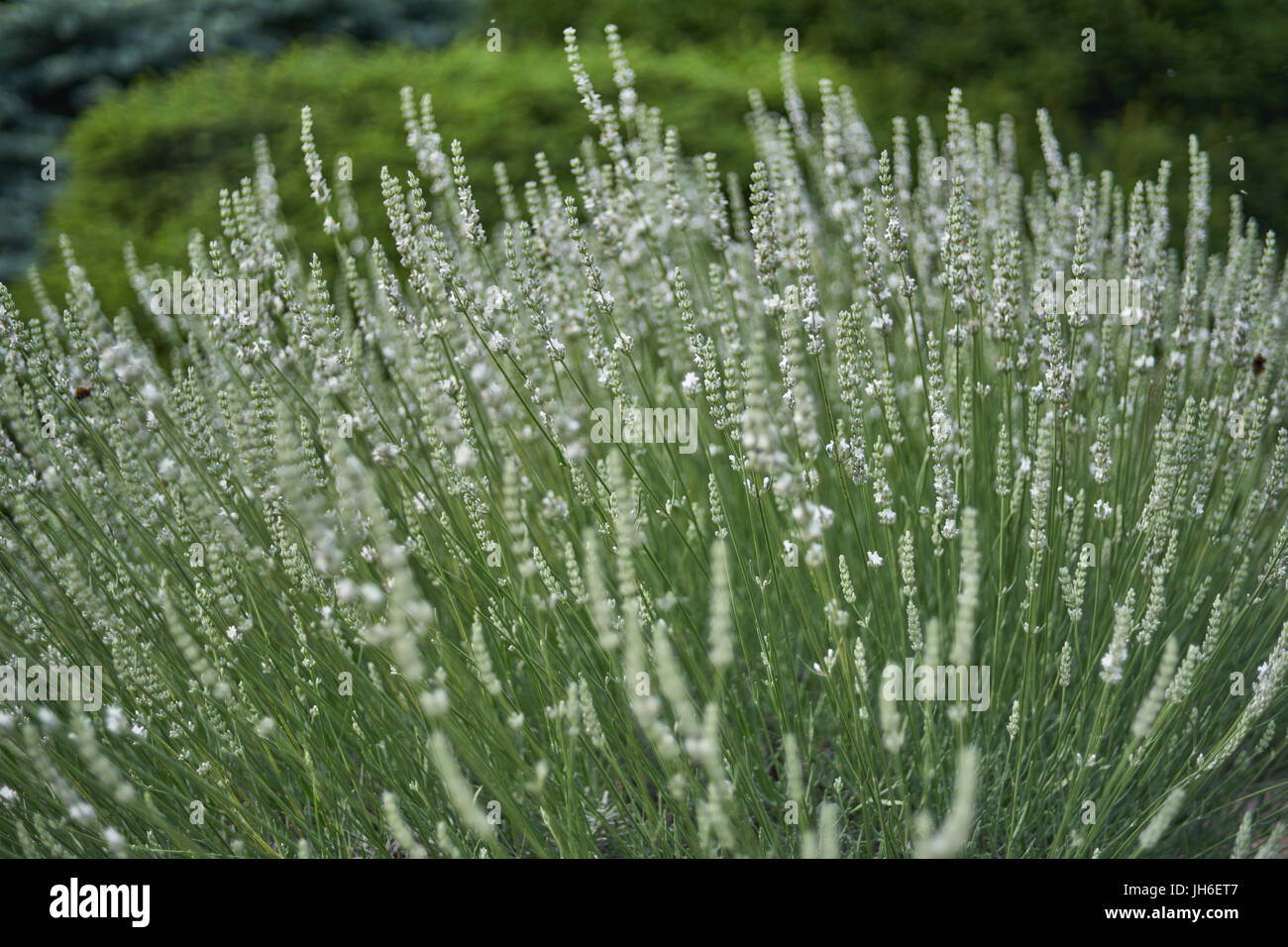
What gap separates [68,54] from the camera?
8.57 meters

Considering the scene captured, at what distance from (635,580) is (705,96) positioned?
15.0ft

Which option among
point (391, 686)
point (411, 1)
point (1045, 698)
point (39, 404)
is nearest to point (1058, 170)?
point (1045, 698)

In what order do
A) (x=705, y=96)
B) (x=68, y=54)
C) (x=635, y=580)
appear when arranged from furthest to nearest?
(x=68, y=54)
(x=705, y=96)
(x=635, y=580)

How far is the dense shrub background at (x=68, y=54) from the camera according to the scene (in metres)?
8.38

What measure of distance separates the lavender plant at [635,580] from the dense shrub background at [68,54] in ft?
22.7

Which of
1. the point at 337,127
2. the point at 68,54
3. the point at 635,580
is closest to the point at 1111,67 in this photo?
the point at 337,127

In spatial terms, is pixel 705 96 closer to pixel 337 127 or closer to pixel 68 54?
pixel 337 127

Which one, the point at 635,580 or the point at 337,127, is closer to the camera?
the point at 635,580

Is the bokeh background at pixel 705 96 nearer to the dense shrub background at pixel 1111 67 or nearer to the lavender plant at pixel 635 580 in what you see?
the dense shrub background at pixel 1111 67

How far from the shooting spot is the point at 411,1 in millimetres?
9500

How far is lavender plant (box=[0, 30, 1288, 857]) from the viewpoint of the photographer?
1.96m

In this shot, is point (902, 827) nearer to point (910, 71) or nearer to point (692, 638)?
point (692, 638)

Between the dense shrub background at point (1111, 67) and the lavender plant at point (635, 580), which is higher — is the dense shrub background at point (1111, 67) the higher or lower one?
the higher one

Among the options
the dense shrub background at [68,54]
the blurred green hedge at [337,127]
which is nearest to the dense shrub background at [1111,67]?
the blurred green hedge at [337,127]
